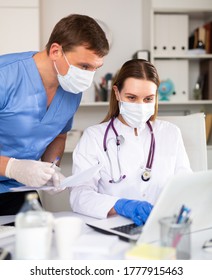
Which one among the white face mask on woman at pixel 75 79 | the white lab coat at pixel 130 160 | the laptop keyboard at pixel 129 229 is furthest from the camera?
the white lab coat at pixel 130 160

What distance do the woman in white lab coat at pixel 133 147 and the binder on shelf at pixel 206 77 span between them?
1.49 m

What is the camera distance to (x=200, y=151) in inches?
70.2

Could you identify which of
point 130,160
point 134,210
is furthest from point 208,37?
point 134,210

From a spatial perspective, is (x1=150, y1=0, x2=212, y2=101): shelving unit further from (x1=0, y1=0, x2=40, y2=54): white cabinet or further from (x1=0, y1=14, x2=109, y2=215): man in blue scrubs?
(x1=0, y1=14, x2=109, y2=215): man in blue scrubs

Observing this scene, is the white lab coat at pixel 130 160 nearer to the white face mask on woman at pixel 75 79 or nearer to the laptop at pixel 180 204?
the white face mask on woman at pixel 75 79

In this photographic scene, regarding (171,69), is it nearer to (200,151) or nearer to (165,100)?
(165,100)

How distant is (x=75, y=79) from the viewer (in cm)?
145

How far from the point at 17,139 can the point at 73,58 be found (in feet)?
1.33

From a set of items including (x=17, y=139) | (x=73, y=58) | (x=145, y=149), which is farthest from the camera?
(x=145, y=149)

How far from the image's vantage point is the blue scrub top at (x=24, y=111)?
144cm

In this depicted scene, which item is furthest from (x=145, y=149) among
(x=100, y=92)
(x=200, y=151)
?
(x=100, y=92)

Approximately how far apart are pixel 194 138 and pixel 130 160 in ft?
1.38

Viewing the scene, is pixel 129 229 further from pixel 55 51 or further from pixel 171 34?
pixel 171 34

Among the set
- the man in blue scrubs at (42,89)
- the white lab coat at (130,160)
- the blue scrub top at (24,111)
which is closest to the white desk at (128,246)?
the man in blue scrubs at (42,89)
